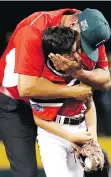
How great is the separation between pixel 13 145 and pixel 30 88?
62cm

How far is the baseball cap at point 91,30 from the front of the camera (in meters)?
4.25

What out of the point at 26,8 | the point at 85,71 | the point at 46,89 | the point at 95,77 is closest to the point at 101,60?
the point at 95,77

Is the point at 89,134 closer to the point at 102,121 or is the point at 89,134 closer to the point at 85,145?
the point at 85,145

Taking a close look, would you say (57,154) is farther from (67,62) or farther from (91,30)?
(91,30)

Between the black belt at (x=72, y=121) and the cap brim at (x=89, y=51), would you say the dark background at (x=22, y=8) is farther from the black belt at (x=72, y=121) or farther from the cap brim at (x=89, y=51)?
the cap brim at (x=89, y=51)

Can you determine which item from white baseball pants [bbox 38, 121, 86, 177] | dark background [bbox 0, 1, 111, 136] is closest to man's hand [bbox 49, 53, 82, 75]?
white baseball pants [bbox 38, 121, 86, 177]

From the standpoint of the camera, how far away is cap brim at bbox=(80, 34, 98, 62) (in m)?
4.28

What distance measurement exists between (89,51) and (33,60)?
1.08 feet

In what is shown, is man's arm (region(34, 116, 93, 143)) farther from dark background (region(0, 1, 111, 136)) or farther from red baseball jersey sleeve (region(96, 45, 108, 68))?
dark background (region(0, 1, 111, 136))

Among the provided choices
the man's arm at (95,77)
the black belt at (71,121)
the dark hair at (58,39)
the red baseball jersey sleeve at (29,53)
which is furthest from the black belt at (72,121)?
the dark hair at (58,39)

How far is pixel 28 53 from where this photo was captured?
4.29 metres

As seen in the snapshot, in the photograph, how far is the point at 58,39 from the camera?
4188 millimetres

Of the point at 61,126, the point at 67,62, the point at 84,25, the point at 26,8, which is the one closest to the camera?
the point at 67,62

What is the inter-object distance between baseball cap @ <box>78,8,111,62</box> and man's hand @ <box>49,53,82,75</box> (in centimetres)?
15
